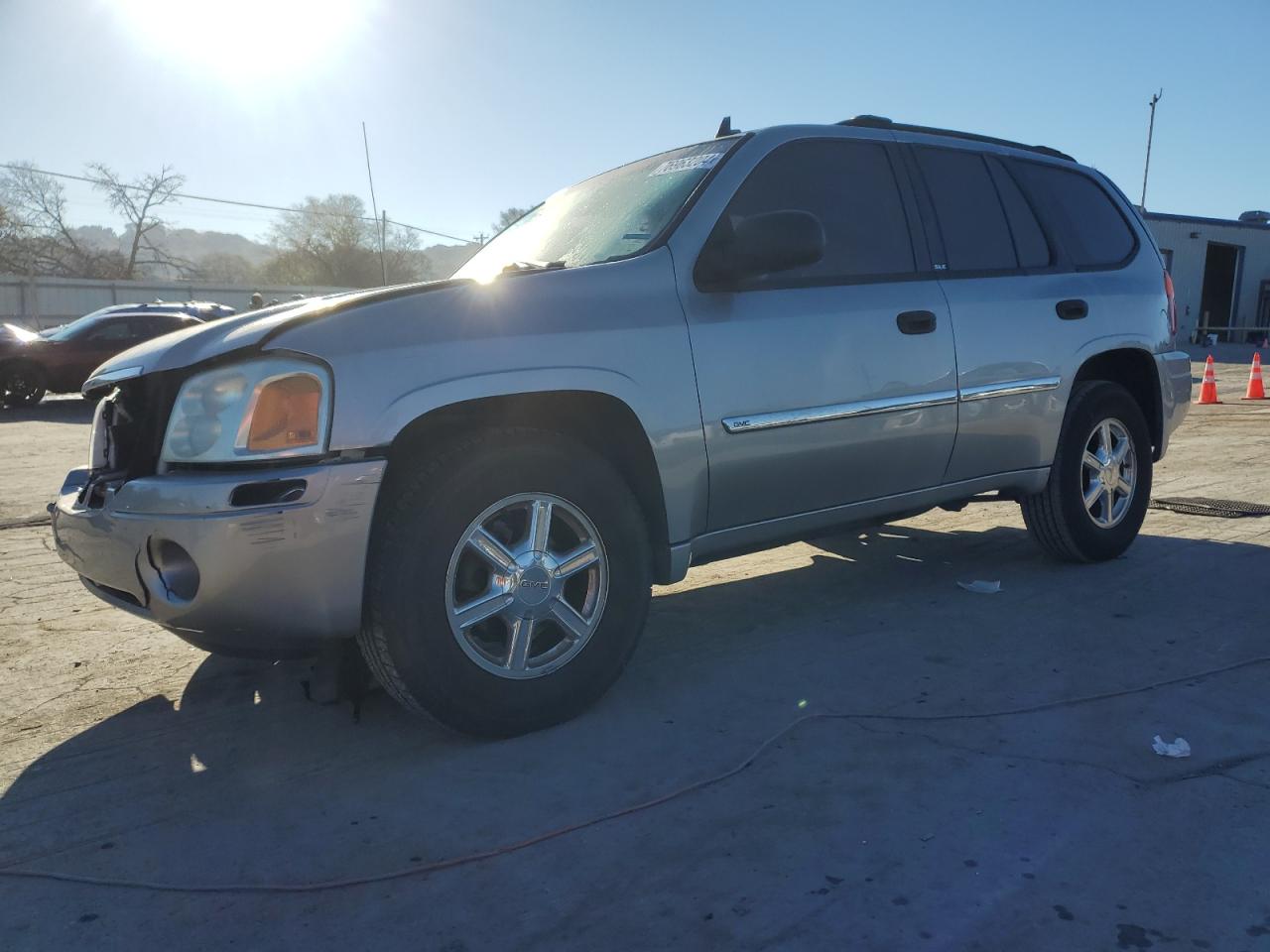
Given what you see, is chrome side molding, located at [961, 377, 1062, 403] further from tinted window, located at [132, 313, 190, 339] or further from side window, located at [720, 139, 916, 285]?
tinted window, located at [132, 313, 190, 339]

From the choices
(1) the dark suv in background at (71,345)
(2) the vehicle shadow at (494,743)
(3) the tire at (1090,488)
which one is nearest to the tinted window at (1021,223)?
(3) the tire at (1090,488)

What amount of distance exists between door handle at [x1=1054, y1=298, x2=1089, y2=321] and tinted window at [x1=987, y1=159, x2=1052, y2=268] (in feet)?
0.66

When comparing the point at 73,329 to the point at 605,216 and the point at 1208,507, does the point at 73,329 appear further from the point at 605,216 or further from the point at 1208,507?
the point at 1208,507

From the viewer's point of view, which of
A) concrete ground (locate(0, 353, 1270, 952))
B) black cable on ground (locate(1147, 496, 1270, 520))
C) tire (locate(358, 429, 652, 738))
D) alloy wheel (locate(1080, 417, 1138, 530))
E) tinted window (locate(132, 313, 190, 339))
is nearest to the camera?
concrete ground (locate(0, 353, 1270, 952))

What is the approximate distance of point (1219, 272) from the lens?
4488cm

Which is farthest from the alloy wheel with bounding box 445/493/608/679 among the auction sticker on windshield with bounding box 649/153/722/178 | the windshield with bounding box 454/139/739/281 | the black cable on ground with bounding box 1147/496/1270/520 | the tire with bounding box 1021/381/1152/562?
the black cable on ground with bounding box 1147/496/1270/520

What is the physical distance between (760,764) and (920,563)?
2561 mm

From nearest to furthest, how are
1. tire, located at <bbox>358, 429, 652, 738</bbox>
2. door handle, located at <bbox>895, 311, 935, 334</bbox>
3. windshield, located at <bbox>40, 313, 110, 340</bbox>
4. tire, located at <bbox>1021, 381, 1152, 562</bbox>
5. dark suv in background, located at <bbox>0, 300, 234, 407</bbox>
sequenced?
tire, located at <bbox>358, 429, 652, 738</bbox>, door handle, located at <bbox>895, 311, 935, 334</bbox>, tire, located at <bbox>1021, 381, 1152, 562</bbox>, dark suv in background, located at <bbox>0, 300, 234, 407</bbox>, windshield, located at <bbox>40, 313, 110, 340</bbox>

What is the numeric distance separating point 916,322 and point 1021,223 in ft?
3.58

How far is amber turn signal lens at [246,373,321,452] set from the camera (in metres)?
2.55

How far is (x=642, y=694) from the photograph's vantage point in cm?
326

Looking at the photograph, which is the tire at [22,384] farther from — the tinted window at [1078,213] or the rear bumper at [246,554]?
the tinted window at [1078,213]

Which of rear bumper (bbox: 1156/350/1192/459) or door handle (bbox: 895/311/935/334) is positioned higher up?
door handle (bbox: 895/311/935/334)

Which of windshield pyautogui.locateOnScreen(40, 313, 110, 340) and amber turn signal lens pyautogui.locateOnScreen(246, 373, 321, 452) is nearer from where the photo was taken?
amber turn signal lens pyautogui.locateOnScreen(246, 373, 321, 452)
